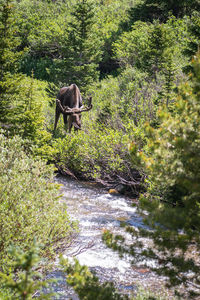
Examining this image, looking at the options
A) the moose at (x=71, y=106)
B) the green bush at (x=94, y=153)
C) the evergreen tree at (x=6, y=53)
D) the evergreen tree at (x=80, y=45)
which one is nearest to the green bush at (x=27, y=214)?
the green bush at (x=94, y=153)

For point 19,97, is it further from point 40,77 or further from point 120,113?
point 40,77

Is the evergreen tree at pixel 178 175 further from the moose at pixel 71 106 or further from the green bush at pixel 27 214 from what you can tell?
the moose at pixel 71 106

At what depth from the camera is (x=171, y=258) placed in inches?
147

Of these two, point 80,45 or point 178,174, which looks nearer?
point 178,174

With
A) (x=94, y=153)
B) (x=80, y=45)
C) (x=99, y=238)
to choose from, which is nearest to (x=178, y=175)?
(x=99, y=238)

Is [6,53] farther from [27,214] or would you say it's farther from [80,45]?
[80,45]

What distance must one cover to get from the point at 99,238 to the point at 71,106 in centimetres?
1024

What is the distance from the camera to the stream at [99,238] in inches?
248

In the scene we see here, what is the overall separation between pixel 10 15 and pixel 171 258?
39.2ft

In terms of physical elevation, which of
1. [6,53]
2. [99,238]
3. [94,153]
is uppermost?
[6,53]

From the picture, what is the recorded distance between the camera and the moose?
16.7 meters

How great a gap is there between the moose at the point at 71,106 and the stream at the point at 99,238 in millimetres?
3191

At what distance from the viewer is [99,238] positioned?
8453 millimetres

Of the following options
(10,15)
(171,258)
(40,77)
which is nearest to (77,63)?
(40,77)
